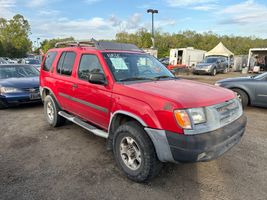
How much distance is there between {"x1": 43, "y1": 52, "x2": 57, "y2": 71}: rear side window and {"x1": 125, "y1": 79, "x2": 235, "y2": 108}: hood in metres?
2.92

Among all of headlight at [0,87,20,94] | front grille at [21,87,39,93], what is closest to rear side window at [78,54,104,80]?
front grille at [21,87,39,93]

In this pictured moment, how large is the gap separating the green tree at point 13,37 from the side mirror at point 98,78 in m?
58.0

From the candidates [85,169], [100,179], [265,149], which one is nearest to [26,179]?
[85,169]

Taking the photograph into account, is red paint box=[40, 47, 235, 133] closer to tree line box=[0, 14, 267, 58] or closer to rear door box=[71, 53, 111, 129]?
rear door box=[71, 53, 111, 129]

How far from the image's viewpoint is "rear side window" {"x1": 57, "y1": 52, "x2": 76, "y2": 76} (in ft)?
14.6

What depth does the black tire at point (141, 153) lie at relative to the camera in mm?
2801

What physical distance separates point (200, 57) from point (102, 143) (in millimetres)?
29224

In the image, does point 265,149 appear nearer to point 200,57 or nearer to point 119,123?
point 119,123

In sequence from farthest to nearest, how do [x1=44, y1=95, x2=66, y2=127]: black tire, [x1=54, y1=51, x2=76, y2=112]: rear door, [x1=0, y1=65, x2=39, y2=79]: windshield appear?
[x1=0, y1=65, x2=39, y2=79]: windshield
[x1=44, y1=95, x2=66, y2=127]: black tire
[x1=54, y1=51, x2=76, y2=112]: rear door

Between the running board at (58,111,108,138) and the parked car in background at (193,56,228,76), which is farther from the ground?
the parked car in background at (193,56,228,76)

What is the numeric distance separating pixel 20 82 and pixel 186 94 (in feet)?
19.5

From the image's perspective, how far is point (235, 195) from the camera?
2787 mm

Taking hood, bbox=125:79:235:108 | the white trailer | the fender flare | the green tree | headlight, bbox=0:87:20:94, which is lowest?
headlight, bbox=0:87:20:94

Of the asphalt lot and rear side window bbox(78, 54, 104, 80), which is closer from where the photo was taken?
the asphalt lot
